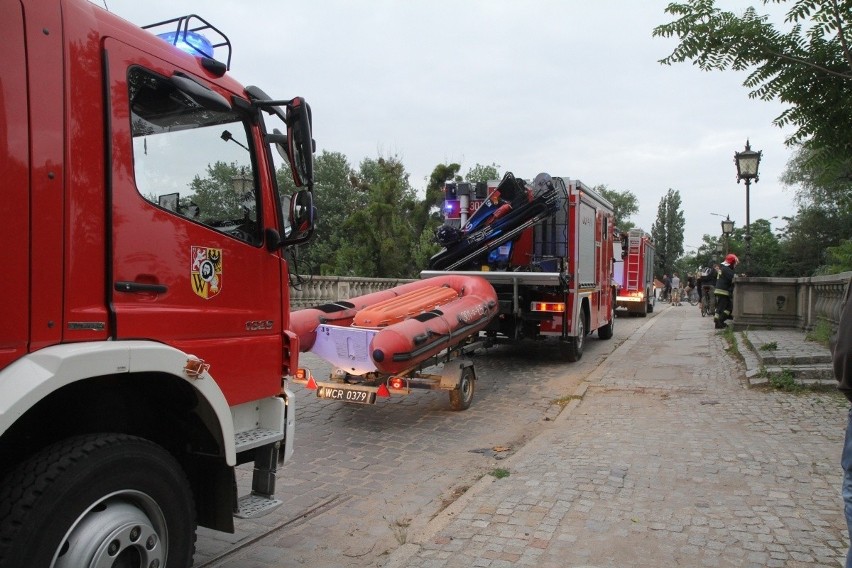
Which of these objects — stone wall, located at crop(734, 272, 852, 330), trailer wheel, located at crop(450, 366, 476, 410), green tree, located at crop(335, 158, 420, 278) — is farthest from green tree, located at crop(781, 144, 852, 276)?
trailer wheel, located at crop(450, 366, 476, 410)

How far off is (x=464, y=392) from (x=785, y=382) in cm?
416

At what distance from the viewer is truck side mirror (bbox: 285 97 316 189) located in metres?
3.38

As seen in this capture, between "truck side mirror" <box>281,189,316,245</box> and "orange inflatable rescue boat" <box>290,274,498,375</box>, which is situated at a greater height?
"truck side mirror" <box>281,189,316,245</box>

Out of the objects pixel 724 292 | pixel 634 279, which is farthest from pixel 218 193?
pixel 634 279

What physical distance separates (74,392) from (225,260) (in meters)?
0.97

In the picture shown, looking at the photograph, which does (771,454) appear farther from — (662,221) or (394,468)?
(662,221)

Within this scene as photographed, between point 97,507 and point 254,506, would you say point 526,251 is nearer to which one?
point 254,506

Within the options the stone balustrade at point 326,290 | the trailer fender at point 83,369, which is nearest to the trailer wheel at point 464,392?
the trailer fender at point 83,369

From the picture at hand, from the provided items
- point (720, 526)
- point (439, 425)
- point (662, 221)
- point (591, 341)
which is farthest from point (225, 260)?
point (662, 221)

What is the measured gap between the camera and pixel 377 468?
5.49 metres

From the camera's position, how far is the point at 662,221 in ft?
292

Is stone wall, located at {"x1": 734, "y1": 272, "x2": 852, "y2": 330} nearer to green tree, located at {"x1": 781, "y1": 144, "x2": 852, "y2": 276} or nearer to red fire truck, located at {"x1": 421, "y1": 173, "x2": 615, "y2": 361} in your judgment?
red fire truck, located at {"x1": 421, "y1": 173, "x2": 615, "y2": 361}

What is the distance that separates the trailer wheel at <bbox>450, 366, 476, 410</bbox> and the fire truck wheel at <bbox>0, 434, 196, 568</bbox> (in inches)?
192

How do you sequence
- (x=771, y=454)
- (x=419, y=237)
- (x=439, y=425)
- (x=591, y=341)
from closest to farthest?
(x=771, y=454)
(x=439, y=425)
(x=591, y=341)
(x=419, y=237)
